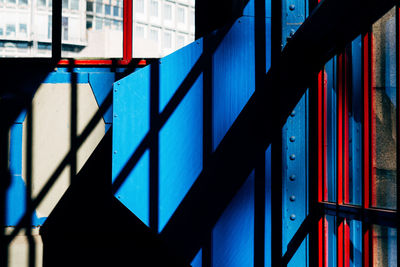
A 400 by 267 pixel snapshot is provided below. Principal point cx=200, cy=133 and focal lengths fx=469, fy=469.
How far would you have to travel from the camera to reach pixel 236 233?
10.2 ft

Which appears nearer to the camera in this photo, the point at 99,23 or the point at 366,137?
the point at 366,137

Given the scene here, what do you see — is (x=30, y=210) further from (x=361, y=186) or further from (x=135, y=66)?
(x=361, y=186)

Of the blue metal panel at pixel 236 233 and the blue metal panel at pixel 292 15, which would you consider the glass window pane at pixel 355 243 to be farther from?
the blue metal panel at pixel 292 15

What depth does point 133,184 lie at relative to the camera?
10.1ft

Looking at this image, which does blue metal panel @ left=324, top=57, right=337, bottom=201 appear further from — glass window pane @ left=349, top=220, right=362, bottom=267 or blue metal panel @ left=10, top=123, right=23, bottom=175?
blue metal panel @ left=10, top=123, right=23, bottom=175

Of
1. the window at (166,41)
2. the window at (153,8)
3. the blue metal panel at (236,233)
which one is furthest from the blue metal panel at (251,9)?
the window at (166,41)

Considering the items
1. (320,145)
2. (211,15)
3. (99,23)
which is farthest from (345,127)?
(99,23)

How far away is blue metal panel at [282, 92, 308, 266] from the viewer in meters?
3.09

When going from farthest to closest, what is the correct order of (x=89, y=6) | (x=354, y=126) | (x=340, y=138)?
(x=89, y=6) < (x=340, y=138) < (x=354, y=126)

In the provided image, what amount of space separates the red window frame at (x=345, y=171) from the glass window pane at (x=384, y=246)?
28 mm

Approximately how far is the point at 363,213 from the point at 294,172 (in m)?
0.77

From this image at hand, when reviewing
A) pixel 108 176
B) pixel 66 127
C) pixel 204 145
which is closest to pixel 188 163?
pixel 204 145

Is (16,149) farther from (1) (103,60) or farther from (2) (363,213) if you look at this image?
(2) (363,213)

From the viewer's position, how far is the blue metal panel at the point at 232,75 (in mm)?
3143
